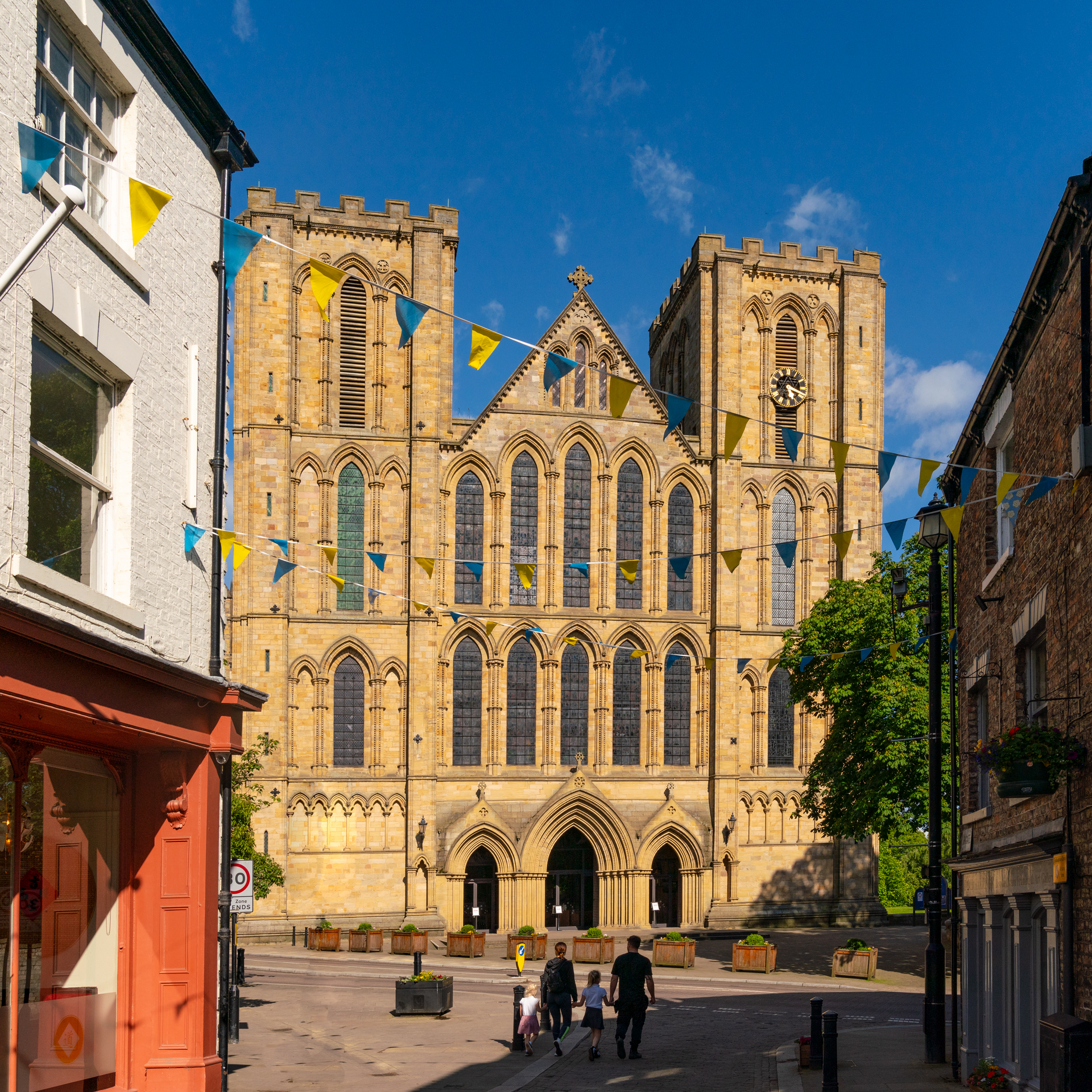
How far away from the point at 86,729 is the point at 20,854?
3.23 ft

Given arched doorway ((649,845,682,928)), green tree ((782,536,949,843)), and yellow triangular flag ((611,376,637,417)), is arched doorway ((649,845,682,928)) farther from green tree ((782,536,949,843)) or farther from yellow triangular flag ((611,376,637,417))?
yellow triangular flag ((611,376,637,417))

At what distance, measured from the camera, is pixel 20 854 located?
9438 millimetres

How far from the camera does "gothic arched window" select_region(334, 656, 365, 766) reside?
4009 cm

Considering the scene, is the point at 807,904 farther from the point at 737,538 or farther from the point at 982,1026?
the point at 982,1026

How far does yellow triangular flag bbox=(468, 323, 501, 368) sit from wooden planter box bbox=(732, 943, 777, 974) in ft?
75.8

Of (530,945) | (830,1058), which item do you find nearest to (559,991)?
(830,1058)

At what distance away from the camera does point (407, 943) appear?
117 feet

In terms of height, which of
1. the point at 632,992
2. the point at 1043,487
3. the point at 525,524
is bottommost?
the point at 632,992

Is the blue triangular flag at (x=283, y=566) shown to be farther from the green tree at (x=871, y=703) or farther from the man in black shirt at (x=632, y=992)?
the green tree at (x=871, y=703)

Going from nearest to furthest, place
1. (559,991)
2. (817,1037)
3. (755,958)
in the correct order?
(817,1037) < (559,991) < (755,958)

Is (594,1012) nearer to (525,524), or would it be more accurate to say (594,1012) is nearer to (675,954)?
(675,954)

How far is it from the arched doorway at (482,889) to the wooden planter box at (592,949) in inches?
348

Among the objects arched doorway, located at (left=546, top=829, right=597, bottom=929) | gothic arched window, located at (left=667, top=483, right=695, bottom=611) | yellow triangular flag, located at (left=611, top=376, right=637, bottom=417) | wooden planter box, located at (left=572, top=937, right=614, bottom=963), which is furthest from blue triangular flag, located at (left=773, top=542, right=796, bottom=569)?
arched doorway, located at (left=546, top=829, right=597, bottom=929)

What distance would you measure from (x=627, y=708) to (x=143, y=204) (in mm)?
34809
